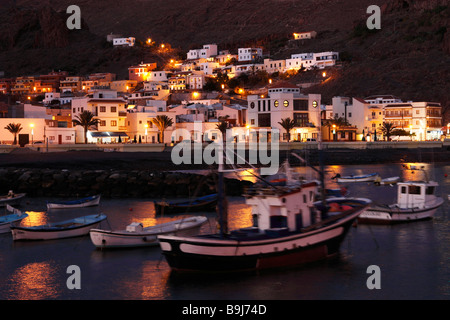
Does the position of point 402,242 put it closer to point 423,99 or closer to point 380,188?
point 380,188

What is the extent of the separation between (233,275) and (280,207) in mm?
3490

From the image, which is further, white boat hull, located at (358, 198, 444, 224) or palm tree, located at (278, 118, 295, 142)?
palm tree, located at (278, 118, 295, 142)

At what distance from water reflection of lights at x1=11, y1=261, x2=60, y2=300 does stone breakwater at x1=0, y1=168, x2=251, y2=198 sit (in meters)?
22.3

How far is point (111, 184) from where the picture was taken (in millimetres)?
49656

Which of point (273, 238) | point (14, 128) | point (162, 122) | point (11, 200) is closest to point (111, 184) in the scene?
point (11, 200)

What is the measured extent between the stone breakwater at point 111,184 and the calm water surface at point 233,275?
14941mm

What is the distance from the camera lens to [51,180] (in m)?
50.8

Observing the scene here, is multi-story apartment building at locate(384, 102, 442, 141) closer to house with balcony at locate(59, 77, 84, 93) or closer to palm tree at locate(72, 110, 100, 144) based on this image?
palm tree at locate(72, 110, 100, 144)

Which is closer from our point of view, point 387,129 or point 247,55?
point 387,129

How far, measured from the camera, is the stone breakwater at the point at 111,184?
160ft

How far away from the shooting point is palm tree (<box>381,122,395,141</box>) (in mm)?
107812

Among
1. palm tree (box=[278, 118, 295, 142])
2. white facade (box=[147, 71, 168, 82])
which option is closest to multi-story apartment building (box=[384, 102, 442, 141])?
palm tree (box=[278, 118, 295, 142])

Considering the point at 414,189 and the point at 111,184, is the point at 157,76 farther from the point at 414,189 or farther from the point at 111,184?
the point at 414,189
